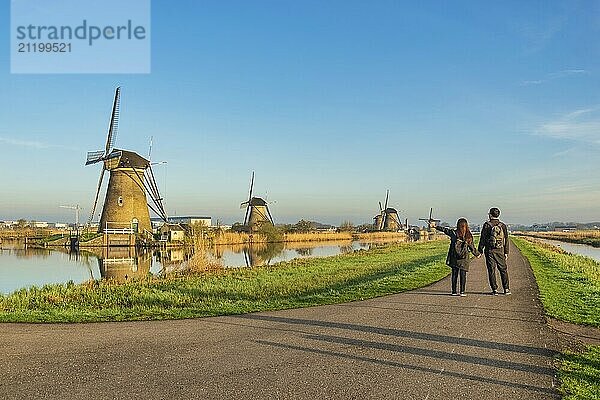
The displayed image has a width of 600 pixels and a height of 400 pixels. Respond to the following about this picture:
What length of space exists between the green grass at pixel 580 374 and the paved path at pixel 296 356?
16 cm

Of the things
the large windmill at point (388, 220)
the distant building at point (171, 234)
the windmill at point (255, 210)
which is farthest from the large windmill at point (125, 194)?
the large windmill at point (388, 220)

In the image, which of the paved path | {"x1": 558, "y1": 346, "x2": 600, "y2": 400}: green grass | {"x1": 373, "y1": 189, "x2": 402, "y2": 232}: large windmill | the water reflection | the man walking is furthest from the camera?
{"x1": 373, "y1": 189, "x2": 402, "y2": 232}: large windmill

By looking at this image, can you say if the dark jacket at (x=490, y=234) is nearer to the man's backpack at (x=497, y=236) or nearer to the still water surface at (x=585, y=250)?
the man's backpack at (x=497, y=236)

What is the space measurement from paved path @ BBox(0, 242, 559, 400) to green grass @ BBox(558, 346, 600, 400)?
158 mm

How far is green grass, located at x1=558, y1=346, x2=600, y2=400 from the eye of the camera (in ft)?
16.7

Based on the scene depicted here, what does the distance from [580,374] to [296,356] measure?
3285 millimetres

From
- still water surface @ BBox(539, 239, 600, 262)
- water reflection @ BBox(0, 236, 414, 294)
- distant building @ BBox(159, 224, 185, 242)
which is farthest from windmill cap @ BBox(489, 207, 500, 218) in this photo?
distant building @ BBox(159, 224, 185, 242)

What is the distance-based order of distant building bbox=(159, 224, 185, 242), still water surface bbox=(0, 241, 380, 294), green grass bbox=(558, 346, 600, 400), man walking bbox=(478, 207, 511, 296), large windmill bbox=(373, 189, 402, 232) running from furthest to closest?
large windmill bbox=(373, 189, 402, 232) < distant building bbox=(159, 224, 185, 242) < still water surface bbox=(0, 241, 380, 294) < man walking bbox=(478, 207, 511, 296) < green grass bbox=(558, 346, 600, 400)

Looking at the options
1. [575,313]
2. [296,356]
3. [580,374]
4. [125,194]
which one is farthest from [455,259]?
[125,194]

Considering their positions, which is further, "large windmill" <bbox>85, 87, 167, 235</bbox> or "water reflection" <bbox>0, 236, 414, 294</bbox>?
"large windmill" <bbox>85, 87, 167, 235</bbox>

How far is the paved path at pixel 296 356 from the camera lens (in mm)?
5297

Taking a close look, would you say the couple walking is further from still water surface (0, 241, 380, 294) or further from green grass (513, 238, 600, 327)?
still water surface (0, 241, 380, 294)

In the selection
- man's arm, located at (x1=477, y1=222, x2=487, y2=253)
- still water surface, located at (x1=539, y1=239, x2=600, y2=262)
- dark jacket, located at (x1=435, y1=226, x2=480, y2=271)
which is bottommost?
still water surface, located at (x1=539, y1=239, x2=600, y2=262)

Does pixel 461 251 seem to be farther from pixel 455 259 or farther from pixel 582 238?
pixel 582 238
